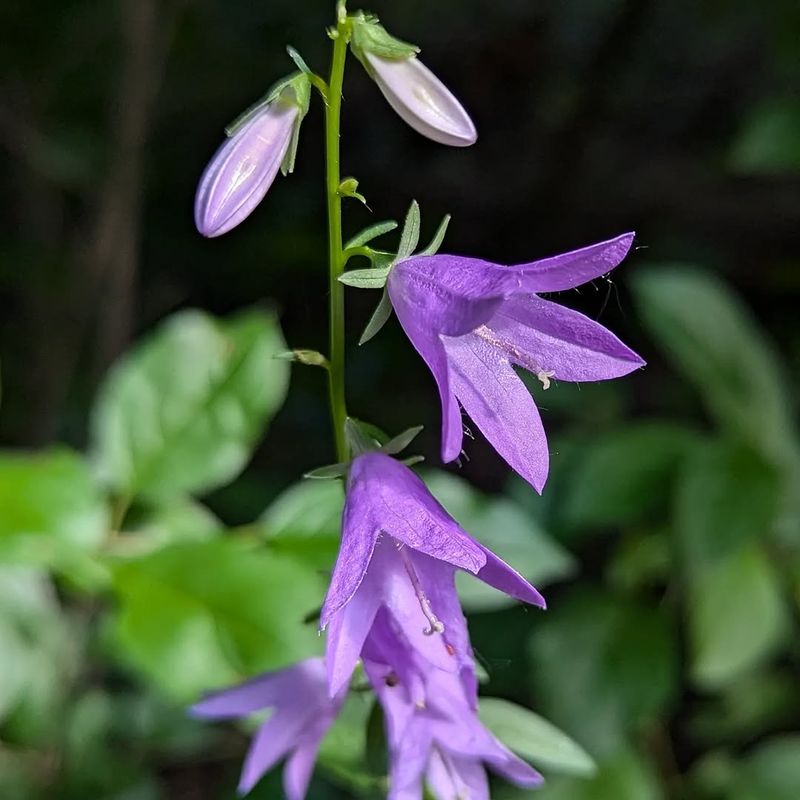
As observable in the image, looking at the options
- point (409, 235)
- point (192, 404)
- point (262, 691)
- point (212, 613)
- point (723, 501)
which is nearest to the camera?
point (409, 235)

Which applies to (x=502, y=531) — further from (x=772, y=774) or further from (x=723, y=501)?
(x=772, y=774)

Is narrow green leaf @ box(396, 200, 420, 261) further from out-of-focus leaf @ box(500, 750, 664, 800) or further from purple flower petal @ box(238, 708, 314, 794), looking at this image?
out-of-focus leaf @ box(500, 750, 664, 800)

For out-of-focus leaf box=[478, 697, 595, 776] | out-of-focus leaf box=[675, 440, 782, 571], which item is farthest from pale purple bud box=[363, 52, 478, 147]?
out-of-focus leaf box=[675, 440, 782, 571]

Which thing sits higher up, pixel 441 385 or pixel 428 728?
pixel 441 385

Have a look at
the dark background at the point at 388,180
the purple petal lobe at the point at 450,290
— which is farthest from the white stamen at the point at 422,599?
the dark background at the point at 388,180

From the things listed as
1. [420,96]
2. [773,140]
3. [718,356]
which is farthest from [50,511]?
[773,140]

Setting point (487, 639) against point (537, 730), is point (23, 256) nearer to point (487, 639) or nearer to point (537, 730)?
point (487, 639)

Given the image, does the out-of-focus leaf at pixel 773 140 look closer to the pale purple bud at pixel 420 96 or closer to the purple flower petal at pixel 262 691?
the pale purple bud at pixel 420 96
